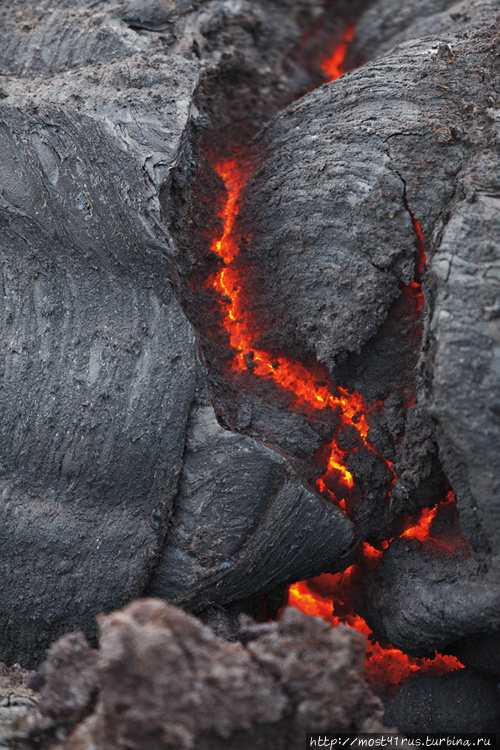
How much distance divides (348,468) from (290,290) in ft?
3.57

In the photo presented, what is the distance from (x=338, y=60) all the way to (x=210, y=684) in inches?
210

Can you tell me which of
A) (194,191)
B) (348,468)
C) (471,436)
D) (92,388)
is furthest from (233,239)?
(471,436)

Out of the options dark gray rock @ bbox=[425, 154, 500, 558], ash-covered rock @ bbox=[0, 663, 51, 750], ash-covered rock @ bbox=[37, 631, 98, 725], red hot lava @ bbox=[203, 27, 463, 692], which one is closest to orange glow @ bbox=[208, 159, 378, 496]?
red hot lava @ bbox=[203, 27, 463, 692]

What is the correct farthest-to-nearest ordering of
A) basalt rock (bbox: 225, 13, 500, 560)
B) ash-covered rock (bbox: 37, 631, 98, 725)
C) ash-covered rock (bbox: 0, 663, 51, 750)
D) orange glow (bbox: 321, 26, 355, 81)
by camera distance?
orange glow (bbox: 321, 26, 355, 81)
basalt rock (bbox: 225, 13, 500, 560)
ash-covered rock (bbox: 0, 663, 51, 750)
ash-covered rock (bbox: 37, 631, 98, 725)

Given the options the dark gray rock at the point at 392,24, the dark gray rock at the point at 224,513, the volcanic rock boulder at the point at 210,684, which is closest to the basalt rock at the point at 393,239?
the dark gray rock at the point at 224,513

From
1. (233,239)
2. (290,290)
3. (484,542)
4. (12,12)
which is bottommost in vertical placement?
(484,542)

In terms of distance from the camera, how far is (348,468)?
318 cm

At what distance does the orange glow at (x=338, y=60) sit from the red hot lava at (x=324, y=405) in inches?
83.9

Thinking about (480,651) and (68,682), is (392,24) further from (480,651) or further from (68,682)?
(68,682)

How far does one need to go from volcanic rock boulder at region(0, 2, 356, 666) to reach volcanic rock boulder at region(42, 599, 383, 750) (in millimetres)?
838

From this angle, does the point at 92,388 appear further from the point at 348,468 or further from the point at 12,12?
the point at 12,12

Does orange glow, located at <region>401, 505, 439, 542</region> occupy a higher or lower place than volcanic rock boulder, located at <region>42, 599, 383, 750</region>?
higher

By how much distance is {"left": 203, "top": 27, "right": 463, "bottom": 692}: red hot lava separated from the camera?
3215 millimetres

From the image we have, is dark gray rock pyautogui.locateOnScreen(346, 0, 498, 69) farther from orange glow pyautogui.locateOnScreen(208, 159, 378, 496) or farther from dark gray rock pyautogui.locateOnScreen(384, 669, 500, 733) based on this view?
dark gray rock pyautogui.locateOnScreen(384, 669, 500, 733)
